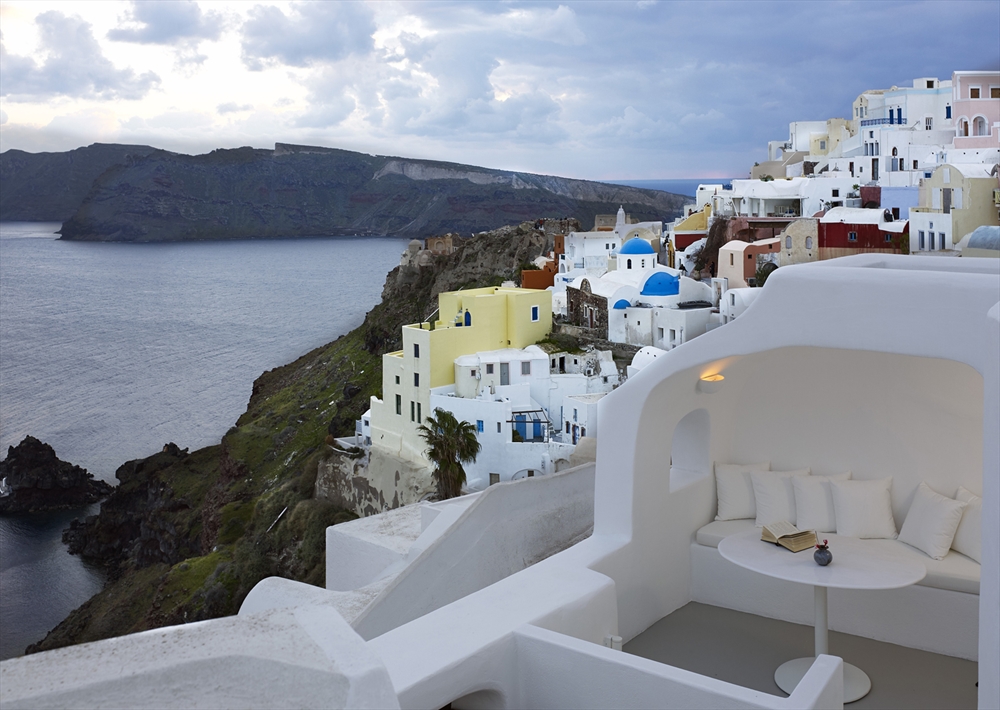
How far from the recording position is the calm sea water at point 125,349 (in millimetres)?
35844

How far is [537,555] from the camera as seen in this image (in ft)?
27.2

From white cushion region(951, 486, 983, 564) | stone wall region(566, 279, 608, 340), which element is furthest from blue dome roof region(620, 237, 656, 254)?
white cushion region(951, 486, 983, 564)

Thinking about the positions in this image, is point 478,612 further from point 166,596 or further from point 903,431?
point 166,596

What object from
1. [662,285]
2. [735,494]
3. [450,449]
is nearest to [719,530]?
[735,494]

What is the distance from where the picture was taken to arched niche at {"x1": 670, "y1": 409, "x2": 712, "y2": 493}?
21.7ft

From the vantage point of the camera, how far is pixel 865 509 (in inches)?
240

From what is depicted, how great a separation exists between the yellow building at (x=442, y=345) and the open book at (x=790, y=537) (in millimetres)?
19985

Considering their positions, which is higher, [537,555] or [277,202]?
[277,202]

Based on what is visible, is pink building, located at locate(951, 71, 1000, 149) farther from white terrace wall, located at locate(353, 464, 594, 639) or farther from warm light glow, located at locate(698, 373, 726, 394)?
warm light glow, located at locate(698, 373, 726, 394)

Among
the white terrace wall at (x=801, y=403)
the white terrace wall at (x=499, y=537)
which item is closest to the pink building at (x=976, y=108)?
the white terrace wall at (x=499, y=537)

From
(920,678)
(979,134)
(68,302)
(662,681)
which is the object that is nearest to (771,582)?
(920,678)

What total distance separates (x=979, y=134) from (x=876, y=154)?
4441mm

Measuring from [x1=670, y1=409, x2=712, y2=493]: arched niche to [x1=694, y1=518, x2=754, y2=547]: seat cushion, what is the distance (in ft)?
1.10

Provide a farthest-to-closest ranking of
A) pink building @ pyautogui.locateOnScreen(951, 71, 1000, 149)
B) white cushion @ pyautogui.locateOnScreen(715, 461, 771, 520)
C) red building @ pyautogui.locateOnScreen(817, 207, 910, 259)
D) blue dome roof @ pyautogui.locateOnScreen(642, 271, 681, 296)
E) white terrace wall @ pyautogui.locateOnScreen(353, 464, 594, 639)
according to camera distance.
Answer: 1. pink building @ pyautogui.locateOnScreen(951, 71, 1000, 149)
2. blue dome roof @ pyautogui.locateOnScreen(642, 271, 681, 296)
3. red building @ pyautogui.locateOnScreen(817, 207, 910, 259)
4. white terrace wall @ pyautogui.locateOnScreen(353, 464, 594, 639)
5. white cushion @ pyautogui.locateOnScreen(715, 461, 771, 520)
